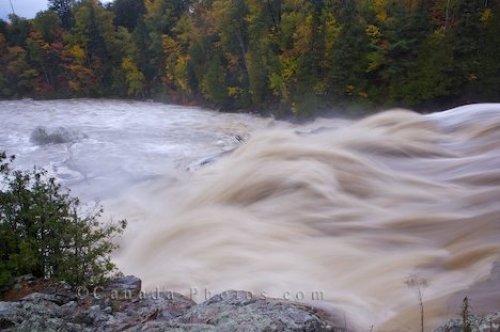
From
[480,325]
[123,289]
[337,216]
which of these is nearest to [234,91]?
[337,216]

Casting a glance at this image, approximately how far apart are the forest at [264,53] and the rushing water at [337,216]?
10.0m

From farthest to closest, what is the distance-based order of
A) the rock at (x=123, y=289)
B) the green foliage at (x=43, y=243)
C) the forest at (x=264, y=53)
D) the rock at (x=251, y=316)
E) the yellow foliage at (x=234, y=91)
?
1. the yellow foliage at (x=234, y=91)
2. the forest at (x=264, y=53)
3. the green foliage at (x=43, y=243)
4. the rock at (x=123, y=289)
5. the rock at (x=251, y=316)

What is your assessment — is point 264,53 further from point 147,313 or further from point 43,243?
point 147,313

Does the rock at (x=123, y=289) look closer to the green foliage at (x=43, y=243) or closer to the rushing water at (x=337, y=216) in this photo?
the green foliage at (x=43, y=243)

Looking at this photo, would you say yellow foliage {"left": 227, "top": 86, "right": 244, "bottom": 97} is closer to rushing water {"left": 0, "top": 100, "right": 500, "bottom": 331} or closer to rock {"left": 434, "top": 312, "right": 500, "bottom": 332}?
rushing water {"left": 0, "top": 100, "right": 500, "bottom": 331}

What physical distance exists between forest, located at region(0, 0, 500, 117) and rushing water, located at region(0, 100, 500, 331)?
10.0 metres

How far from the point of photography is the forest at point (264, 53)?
22859 mm

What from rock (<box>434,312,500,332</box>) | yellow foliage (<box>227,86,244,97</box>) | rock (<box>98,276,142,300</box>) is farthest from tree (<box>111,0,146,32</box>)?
rock (<box>434,312,500,332</box>)

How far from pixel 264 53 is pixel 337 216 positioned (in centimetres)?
2419

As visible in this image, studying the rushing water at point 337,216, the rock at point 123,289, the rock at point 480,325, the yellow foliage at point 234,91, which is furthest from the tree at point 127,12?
the rock at point 480,325

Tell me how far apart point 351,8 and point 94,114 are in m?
18.9

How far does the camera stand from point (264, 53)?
99.8 ft

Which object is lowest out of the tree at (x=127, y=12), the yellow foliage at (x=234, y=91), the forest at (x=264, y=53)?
the yellow foliage at (x=234, y=91)

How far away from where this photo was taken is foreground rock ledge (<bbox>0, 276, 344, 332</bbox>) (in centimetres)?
388
